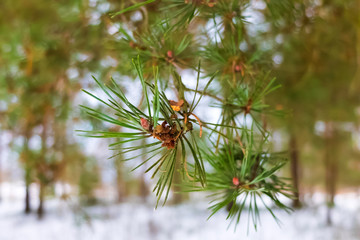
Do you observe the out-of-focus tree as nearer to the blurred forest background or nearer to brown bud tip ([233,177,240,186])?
the blurred forest background

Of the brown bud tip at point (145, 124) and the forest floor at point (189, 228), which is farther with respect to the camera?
the forest floor at point (189, 228)

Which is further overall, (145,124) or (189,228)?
(189,228)

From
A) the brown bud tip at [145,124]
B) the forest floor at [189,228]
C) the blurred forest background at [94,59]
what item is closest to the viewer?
the brown bud tip at [145,124]

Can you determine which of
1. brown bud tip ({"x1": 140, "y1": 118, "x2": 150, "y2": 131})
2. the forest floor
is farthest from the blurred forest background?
the forest floor

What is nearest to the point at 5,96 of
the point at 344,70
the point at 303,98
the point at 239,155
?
the point at 239,155

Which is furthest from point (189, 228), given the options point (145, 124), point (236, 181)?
point (145, 124)

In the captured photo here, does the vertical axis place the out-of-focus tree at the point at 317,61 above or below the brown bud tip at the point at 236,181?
above

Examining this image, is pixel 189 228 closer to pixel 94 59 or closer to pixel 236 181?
pixel 94 59

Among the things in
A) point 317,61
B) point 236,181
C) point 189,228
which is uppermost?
point 317,61

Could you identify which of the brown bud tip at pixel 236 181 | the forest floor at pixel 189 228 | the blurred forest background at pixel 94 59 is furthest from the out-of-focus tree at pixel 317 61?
the forest floor at pixel 189 228

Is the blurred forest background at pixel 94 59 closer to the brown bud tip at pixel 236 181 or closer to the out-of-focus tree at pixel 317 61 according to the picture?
the out-of-focus tree at pixel 317 61

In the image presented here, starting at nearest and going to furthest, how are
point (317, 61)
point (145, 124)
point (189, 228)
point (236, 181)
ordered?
point (145, 124) < point (236, 181) < point (317, 61) < point (189, 228)

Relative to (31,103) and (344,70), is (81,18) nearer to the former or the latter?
(31,103)

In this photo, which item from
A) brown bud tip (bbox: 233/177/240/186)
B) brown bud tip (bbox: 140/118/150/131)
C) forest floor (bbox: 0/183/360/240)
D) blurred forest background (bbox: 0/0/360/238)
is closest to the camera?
brown bud tip (bbox: 140/118/150/131)
